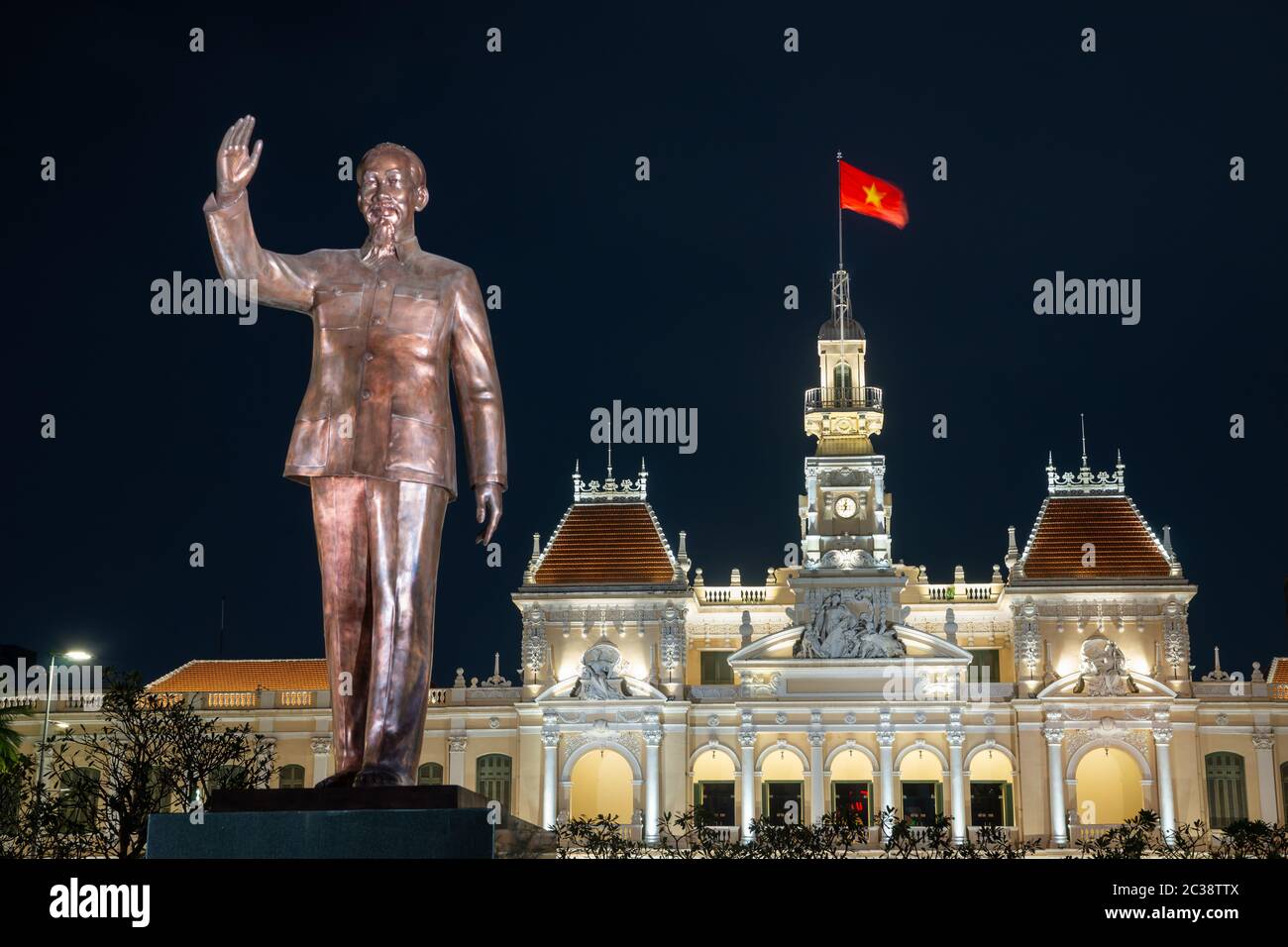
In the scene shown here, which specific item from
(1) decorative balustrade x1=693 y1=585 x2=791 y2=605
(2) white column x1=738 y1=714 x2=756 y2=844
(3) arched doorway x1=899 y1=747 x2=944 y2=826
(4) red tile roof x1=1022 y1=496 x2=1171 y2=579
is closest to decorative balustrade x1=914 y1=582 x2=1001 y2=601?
(4) red tile roof x1=1022 y1=496 x2=1171 y2=579

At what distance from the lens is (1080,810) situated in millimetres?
48156

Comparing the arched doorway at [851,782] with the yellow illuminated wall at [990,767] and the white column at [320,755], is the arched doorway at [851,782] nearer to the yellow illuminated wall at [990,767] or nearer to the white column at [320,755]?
the yellow illuminated wall at [990,767]

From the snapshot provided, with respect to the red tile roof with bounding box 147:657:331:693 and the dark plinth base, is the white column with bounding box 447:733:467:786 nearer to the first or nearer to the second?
the red tile roof with bounding box 147:657:331:693

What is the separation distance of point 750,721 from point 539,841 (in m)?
38.5

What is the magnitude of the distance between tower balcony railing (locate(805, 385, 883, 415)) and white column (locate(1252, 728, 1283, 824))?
15.5 metres

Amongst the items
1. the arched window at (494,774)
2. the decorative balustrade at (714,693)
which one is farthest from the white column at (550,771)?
the decorative balustrade at (714,693)

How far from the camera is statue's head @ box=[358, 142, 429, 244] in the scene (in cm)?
1024

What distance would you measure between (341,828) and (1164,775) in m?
41.7

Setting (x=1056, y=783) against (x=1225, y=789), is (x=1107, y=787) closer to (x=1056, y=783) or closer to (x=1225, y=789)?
(x=1056, y=783)

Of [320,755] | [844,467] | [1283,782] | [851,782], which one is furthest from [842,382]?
[320,755]

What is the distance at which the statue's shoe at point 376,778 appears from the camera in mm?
9117

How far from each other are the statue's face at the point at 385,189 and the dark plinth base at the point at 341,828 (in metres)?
3.71
